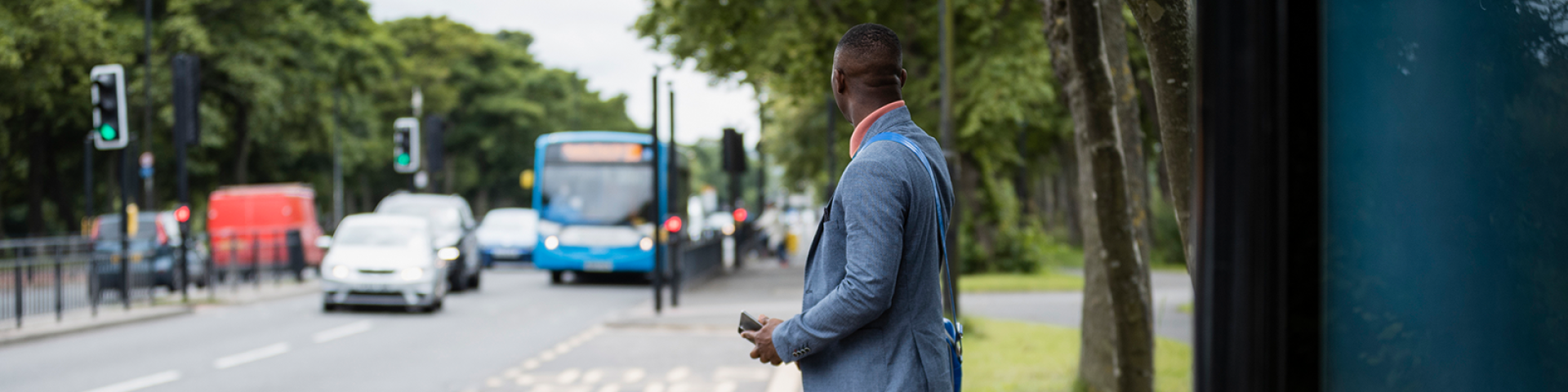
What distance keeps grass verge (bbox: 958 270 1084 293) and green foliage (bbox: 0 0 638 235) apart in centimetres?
1306

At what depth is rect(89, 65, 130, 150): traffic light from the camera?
15.2 metres

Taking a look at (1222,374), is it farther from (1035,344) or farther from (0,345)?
(0,345)

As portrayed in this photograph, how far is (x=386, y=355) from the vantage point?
11297mm

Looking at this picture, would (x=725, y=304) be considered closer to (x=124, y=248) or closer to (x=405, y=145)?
(x=124, y=248)

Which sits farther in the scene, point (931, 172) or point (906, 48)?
point (906, 48)

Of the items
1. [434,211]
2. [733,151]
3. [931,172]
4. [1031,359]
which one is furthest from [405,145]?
[931,172]

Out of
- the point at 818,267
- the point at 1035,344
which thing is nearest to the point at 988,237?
the point at 1035,344

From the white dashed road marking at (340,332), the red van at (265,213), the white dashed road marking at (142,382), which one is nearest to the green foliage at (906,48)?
the white dashed road marking at (340,332)

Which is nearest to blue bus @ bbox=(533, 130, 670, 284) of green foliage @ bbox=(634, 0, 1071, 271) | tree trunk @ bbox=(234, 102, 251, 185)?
green foliage @ bbox=(634, 0, 1071, 271)

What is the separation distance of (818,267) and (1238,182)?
47.9 inches

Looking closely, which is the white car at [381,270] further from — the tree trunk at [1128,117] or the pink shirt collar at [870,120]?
the pink shirt collar at [870,120]

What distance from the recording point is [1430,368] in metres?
1.73

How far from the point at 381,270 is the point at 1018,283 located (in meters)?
10.9

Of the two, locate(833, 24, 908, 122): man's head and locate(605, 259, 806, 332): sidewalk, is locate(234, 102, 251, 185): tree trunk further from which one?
locate(833, 24, 908, 122): man's head
